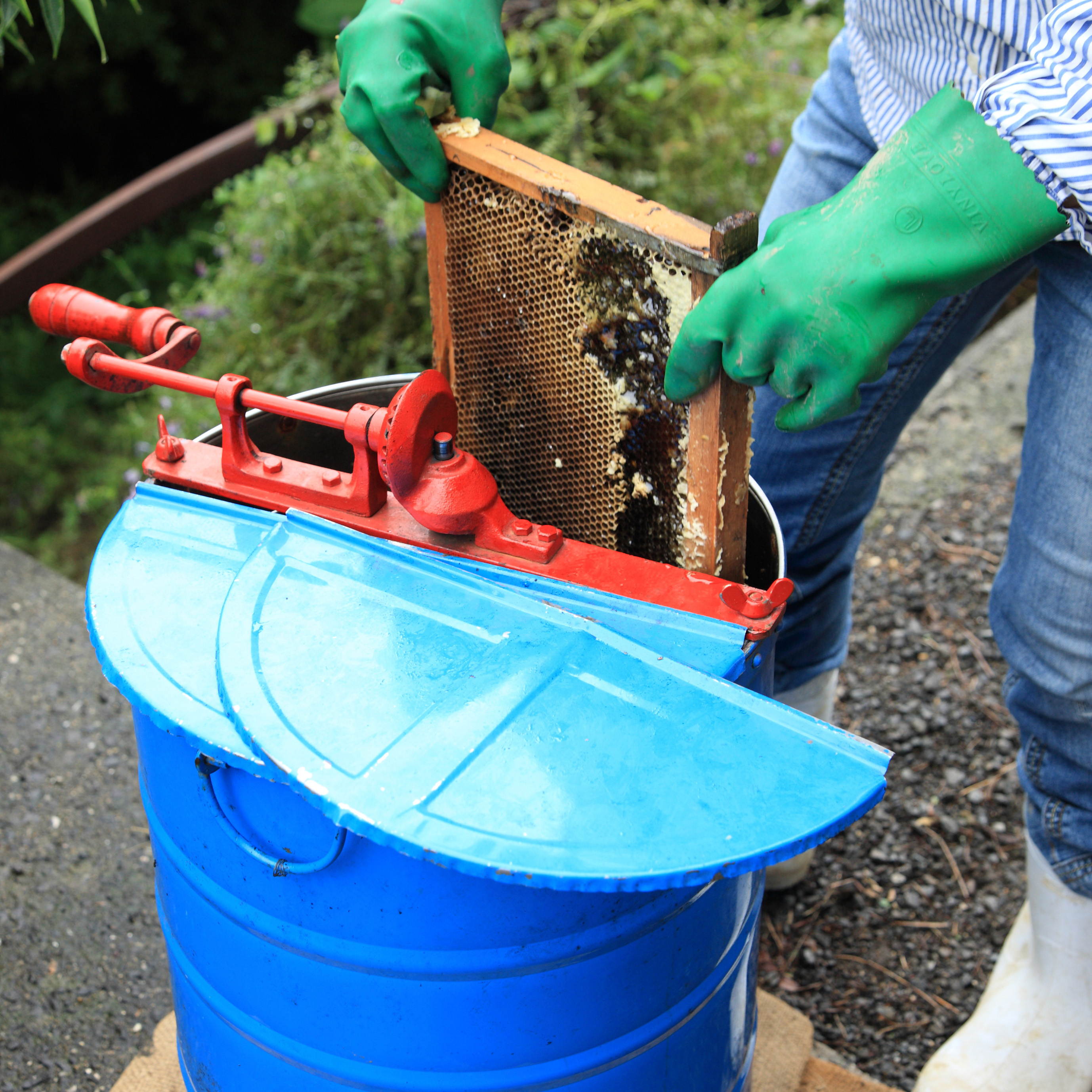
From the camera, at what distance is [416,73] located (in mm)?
1364

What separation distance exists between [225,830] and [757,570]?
0.83 meters

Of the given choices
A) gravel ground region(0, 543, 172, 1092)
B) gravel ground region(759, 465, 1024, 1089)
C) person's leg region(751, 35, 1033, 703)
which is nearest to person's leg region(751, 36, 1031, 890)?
person's leg region(751, 35, 1033, 703)

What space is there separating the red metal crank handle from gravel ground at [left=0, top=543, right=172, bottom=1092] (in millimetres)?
1134

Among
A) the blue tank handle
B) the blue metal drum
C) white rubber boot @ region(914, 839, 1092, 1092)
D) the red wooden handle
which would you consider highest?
the red wooden handle

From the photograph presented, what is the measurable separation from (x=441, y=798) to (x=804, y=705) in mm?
1249

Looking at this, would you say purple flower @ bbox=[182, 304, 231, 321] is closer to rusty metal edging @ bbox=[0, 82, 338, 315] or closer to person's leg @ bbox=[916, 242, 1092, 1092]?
rusty metal edging @ bbox=[0, 82, 338, 315]

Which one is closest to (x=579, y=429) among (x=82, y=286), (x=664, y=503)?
(x=664, y=503)

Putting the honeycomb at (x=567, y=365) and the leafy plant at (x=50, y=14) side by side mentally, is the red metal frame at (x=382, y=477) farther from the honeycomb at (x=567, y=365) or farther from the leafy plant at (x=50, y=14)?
the leafy plant at (x=50, y=14)

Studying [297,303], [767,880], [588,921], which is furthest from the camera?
[297,303]

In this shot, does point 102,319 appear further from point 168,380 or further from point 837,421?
point 837,421

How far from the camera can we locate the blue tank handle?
3.24 feet

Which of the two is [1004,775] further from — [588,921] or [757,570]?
[588,921]

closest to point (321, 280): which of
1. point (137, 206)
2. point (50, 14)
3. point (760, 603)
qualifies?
point (137, 206)

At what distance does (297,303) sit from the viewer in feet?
10.9
